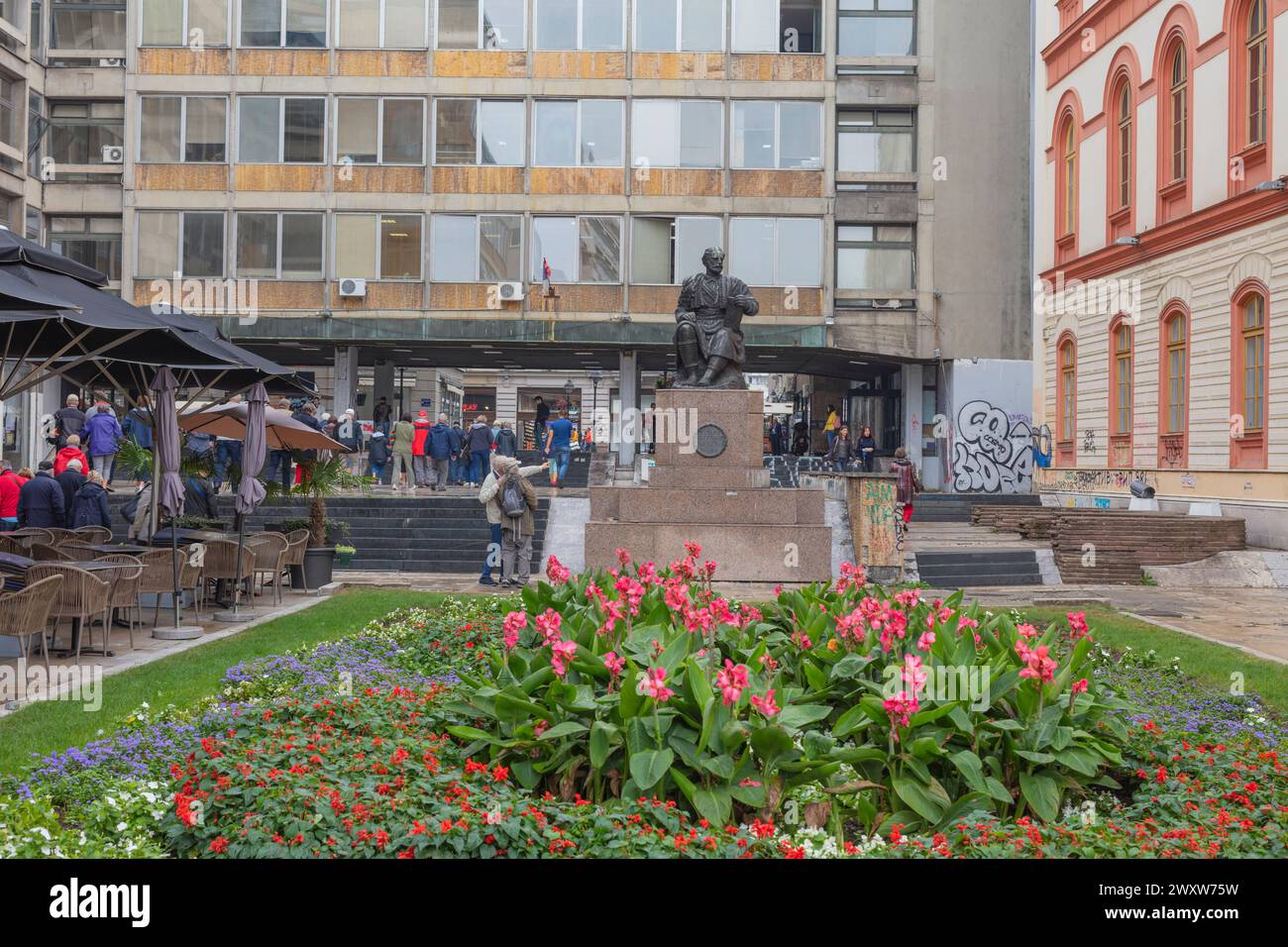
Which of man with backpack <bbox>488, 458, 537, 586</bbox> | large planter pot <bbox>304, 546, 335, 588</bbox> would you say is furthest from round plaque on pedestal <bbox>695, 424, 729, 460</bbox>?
large planter pot <bbox>304, 546, 335, 588</bbox>

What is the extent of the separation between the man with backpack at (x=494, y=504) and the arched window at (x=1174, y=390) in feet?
45.4

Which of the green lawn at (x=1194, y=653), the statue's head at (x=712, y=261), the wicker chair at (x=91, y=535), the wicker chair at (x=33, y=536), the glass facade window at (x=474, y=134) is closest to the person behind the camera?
the green lawn at (x=1194, y=653)

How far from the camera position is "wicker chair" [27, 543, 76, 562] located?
1317 cm

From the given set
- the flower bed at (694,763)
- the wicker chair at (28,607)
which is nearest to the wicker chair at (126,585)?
the wicker chair at (28,607)

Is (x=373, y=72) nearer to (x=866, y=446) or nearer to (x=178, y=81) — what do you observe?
(x=178, y=81)

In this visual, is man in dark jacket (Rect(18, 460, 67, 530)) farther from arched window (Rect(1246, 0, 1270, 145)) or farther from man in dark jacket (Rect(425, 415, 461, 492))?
arched window (Rect(1246, 0, 1270, 145))

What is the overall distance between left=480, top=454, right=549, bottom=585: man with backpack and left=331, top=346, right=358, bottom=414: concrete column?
1967 cm

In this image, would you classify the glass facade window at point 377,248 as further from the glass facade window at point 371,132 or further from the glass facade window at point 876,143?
the glass facade window at point 876,143

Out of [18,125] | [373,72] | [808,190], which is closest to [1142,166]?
[808,190]

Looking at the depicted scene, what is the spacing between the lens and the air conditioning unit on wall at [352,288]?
37.0 metres

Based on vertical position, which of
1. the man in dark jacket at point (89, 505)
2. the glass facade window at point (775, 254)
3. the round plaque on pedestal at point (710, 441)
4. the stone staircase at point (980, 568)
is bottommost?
the stone staircase at point (980, 568)

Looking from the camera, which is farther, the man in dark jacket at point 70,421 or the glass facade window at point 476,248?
the glass facade window at point 476,248

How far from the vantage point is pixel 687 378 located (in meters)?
19.8

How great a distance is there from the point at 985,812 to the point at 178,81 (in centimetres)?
3754
